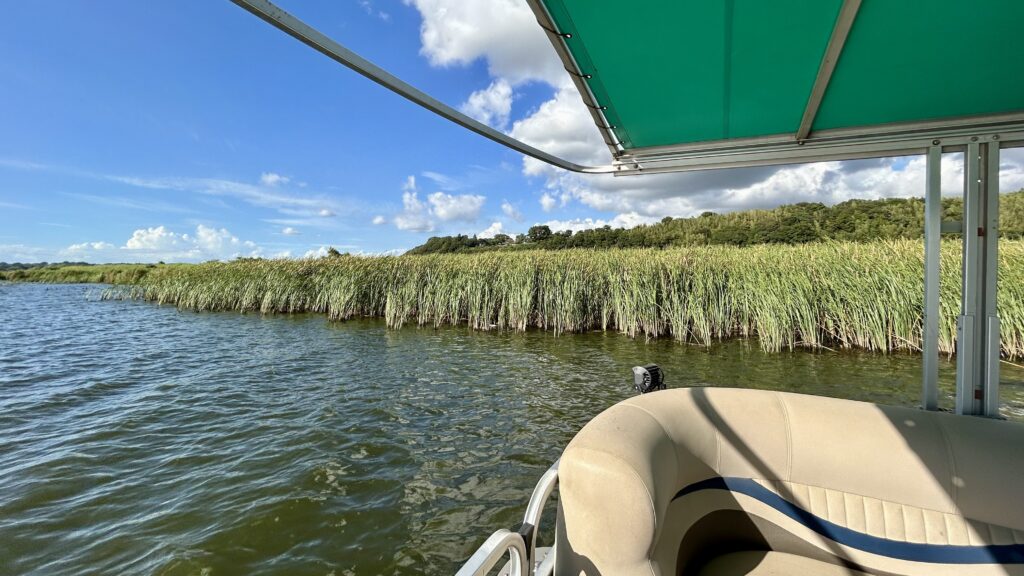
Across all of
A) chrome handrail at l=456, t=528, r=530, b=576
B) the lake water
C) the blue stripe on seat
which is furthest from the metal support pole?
the lake water

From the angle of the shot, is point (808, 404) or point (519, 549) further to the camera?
point (808, 404)

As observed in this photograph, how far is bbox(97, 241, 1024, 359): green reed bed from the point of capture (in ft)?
24.5

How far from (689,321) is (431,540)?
25.8ft

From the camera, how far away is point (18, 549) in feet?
9.14

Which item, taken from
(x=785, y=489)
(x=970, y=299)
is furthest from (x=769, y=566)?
(x=970, y=299)

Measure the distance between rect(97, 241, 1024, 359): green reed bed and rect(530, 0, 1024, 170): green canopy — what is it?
7043 mm

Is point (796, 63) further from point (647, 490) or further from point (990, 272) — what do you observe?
point (647, 490)

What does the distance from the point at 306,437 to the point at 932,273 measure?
5.04 meters

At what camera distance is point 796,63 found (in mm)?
1678

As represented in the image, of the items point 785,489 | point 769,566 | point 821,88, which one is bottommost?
point 769,566

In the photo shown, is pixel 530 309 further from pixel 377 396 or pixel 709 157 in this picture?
pixel 709 157

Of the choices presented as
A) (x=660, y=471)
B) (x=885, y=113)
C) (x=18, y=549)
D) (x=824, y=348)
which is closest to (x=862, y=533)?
(x=660, y=471)

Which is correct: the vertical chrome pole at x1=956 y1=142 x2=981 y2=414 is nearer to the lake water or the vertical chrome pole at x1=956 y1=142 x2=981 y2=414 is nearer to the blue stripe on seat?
the blue stripe on seat

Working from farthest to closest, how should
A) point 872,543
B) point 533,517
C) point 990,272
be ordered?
point 990,272, point 872,543, point 533,517
